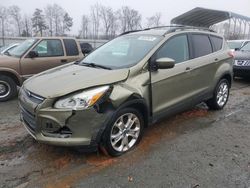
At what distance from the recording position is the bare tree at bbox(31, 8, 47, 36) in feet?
152

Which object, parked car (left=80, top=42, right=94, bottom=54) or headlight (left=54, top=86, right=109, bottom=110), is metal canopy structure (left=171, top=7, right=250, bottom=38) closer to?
parked car (left=80, top=42, right=94, bottom=54)

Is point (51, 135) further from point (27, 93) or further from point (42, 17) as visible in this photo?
point (42, 17)

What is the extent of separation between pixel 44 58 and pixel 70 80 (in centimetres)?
401

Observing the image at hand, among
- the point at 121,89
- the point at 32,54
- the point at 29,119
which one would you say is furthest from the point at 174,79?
the point at 32,54

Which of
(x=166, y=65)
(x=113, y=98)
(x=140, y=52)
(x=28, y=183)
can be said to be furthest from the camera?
(x=140, y=52)

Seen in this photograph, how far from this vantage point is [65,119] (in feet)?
10.9

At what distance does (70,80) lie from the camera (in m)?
3.70

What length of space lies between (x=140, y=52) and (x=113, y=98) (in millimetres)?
1129

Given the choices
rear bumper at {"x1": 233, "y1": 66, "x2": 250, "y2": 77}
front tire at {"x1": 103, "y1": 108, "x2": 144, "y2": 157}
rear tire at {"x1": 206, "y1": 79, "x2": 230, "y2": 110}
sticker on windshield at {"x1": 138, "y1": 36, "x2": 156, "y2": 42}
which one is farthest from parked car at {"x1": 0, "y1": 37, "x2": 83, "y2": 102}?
rear bumper at {"x1": 233, "y1": 66, "x2": 250, "y2": 77}

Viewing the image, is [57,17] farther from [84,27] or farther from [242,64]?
[242,64]

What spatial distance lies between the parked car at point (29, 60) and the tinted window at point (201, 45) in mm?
3812

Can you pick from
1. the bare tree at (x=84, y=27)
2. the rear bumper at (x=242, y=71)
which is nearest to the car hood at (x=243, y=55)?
the rear bumper at (x=242, y=71)

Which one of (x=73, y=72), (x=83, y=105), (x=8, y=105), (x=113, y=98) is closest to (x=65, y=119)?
(x=83, y=105)

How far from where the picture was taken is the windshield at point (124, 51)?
425 cm
